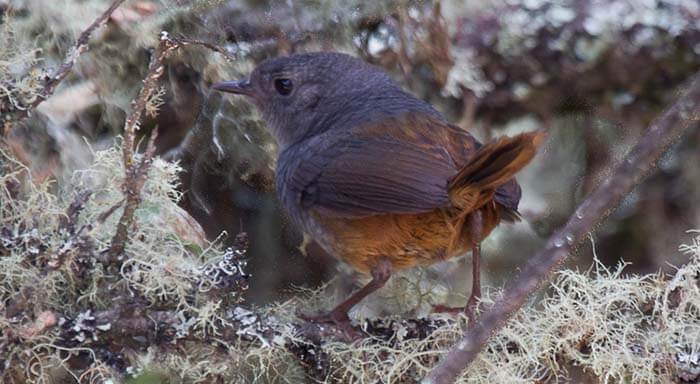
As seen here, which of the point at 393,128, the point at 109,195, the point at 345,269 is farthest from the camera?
the point at 345,269

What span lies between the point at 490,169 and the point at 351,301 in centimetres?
41

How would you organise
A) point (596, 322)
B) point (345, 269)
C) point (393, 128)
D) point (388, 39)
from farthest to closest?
1. point (388, 39)
2. point (345, 269)
3. point (393, 128)
4. point (596, 322)

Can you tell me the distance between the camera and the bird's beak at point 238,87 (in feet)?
7.81

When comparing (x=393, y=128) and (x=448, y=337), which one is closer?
(x=448, y=337)

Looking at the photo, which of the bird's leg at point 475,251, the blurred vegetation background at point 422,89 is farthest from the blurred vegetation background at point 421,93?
the bird's leg at point 475,251

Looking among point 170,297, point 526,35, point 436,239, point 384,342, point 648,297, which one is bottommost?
point 170,297

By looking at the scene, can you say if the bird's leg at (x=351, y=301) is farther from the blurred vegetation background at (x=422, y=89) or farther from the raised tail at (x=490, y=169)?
the blurred vegetation background at (x=422, y=89)

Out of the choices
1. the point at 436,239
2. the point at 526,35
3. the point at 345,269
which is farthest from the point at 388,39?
the point at 436,239

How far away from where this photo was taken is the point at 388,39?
2906 mm

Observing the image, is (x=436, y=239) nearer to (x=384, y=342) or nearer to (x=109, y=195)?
(x=384, y=342)

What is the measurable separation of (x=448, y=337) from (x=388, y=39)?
1.30 meters

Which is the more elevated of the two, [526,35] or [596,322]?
[526,35]

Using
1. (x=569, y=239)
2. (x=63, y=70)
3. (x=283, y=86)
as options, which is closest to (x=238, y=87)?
(x=283, y=86)

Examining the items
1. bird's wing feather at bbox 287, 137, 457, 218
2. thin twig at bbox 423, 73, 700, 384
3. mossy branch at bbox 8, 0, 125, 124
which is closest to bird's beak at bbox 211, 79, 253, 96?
bird's wing feather at bbox 287, 137, 457, 218
